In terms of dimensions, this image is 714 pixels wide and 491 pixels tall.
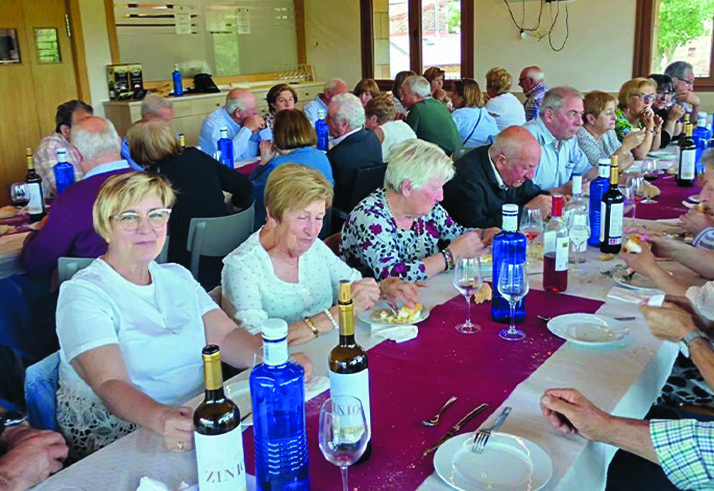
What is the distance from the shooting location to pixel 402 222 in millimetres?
2703

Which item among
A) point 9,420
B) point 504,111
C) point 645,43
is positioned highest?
point 645,43

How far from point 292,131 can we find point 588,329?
96.7 inches

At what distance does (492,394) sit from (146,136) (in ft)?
8.13

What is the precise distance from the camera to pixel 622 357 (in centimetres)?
178

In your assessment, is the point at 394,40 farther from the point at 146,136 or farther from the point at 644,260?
the point at 644,260

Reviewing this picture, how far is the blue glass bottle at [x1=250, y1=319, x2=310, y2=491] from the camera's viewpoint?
3.82 ft

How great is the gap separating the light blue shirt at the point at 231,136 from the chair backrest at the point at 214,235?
229 centimetres

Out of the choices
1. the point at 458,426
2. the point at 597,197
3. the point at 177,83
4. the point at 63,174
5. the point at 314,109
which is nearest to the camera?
the point at 458,426

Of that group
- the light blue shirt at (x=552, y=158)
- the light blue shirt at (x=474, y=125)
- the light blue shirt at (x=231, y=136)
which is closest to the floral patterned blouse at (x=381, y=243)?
the light blue shirt at (x=552, y=158)

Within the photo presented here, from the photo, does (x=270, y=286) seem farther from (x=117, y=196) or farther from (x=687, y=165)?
(x=687, y=165)

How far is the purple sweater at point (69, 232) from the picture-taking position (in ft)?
9.69

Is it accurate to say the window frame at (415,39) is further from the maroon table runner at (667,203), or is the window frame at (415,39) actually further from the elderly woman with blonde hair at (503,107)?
the maroon table runner at (667,203)

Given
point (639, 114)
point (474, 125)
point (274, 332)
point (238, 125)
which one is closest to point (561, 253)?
point (274, 332)

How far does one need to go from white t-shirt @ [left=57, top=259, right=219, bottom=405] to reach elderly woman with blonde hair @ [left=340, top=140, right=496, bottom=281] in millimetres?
756
